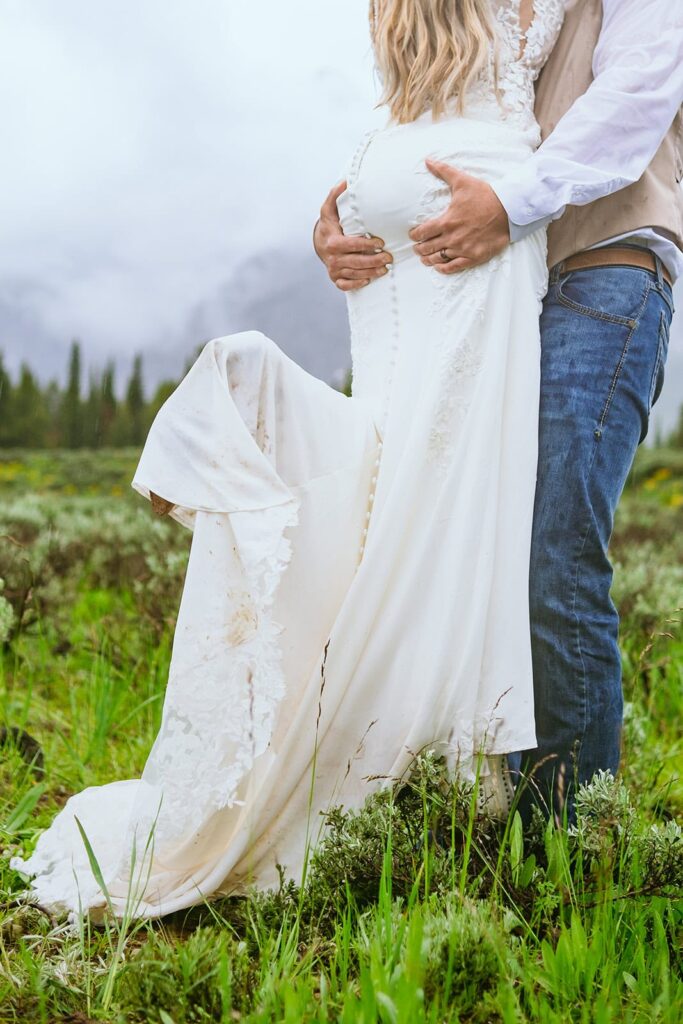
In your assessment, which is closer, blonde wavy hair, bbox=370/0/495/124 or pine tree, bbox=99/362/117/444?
blonde wavy hair, bbox=370/0/495/124

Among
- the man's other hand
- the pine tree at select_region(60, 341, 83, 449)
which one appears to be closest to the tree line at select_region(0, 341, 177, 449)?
the pine tree at select_region(60, 341, 83, 449)

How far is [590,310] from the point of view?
6.79 ft

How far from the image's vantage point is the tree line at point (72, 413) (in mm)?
23469

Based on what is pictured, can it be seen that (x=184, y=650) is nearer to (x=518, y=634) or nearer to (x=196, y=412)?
(x=196, y=412)

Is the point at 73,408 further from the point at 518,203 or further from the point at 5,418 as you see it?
the point at 518,203

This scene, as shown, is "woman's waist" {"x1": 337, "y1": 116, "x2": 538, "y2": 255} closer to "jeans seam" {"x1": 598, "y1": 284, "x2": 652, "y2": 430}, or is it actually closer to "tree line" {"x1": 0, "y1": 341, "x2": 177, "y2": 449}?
"jeans seam" {"x1": 598, "y1": 284, "x2": 652, "y2": 430}

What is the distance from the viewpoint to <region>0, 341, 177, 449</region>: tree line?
23.5 metres

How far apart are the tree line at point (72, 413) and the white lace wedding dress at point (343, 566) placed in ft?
56.9

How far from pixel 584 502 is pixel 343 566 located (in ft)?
1.85

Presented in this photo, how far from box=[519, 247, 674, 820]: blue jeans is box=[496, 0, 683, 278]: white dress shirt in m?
0.20

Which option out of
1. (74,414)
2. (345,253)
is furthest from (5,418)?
(345,253)

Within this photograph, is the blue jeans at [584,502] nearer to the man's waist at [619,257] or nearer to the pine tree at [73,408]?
the man's waist at [619,257]

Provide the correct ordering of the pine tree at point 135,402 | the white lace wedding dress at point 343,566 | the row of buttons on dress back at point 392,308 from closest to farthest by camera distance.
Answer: the white lace wedding dress at point 343,566 < the row of buttons on dress back at point 392,308 < the pine tree at point 135,402

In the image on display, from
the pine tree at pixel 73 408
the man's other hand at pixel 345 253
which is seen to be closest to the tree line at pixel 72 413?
the pine tree at pixel 73 408
